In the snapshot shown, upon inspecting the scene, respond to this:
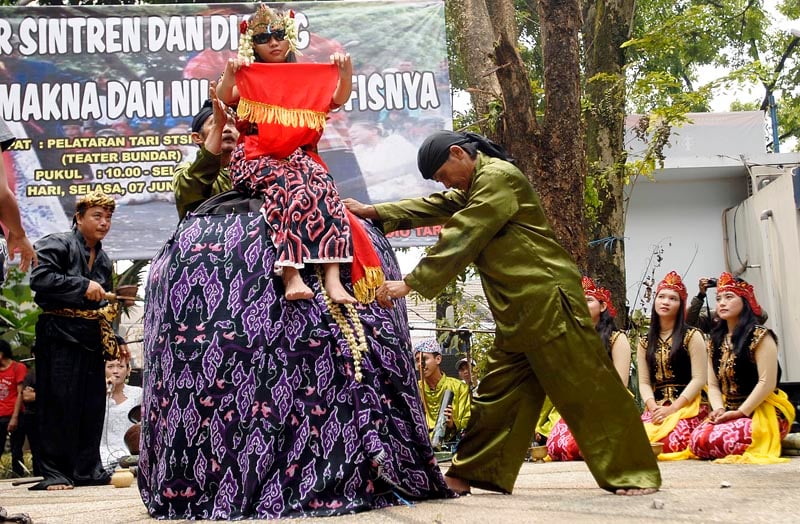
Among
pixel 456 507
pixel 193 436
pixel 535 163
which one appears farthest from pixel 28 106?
pixel 456 507

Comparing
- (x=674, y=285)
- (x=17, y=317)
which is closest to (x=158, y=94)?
(x=17, y=317)

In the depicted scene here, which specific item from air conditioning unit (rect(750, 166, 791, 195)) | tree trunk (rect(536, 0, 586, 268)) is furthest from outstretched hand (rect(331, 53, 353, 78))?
air conditioning unit (rect(750, 166, 791, 195))

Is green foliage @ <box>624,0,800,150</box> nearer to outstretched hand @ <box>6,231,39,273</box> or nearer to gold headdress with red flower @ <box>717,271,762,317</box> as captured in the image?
gold headdress with red flower @ <box>717,271,762,317</box>

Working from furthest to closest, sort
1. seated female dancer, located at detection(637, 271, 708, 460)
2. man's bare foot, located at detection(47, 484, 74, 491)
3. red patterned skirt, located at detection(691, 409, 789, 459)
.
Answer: seated female dancer, located at detection(637, 271, 708, 460), red patterned skirt, located at detection(691, 409, 789, 459), man's bare foot, located at detection(47, 484, 74, 491)

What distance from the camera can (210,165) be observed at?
4.50 meters

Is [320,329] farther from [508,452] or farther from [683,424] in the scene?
[683,424]

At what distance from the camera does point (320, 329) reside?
3871 millimetres

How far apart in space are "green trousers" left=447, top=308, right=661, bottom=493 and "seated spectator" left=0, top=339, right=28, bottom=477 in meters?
6.62

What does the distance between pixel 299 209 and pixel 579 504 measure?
1.59 meters

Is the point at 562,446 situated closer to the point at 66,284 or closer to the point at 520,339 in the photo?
the point at 520,339

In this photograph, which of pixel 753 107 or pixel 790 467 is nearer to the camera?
pixel 790 467

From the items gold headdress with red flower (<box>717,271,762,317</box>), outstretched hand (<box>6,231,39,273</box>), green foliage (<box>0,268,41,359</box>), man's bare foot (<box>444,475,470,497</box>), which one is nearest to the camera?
outstretched hand (<box>6,231,39,273</box>)

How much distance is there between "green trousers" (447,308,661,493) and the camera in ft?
13.8

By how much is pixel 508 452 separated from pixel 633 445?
0.53 metres
